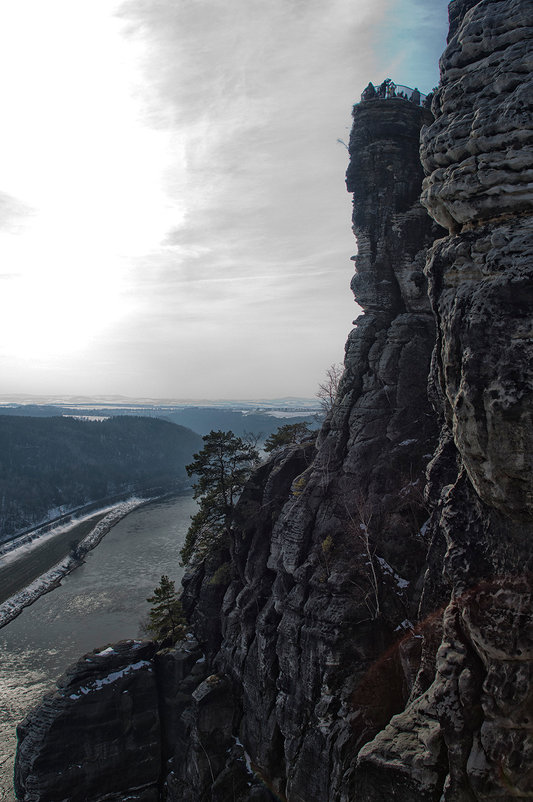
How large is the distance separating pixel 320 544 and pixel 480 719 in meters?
11.6

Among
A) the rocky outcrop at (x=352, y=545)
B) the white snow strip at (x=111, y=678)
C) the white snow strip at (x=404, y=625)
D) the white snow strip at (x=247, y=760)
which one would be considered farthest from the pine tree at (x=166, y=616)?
the white snow strip at (x=404, y=625)

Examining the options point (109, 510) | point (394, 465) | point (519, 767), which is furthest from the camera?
point (109, 510)

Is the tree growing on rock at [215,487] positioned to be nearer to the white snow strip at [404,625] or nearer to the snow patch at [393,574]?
the snow patch at [393,574]

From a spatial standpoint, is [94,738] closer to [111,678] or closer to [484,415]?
[111,678]

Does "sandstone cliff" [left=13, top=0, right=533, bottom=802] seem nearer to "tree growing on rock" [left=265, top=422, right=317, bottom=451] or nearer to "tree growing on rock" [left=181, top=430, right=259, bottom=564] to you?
"tree growing on rock" [left=181, top=430, right=259, bottom=564]

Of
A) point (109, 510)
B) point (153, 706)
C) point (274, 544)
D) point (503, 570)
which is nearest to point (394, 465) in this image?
point (274, 544)

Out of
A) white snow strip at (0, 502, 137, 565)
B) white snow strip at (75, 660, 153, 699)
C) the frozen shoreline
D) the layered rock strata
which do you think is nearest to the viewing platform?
the layered rock strata

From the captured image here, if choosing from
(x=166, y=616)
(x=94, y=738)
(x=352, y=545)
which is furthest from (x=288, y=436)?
(x=94, y=738)

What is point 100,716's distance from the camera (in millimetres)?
23938

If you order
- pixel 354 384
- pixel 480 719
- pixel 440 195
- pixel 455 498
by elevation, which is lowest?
pixel 480 719

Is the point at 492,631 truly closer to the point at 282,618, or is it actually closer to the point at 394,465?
the point at 394,465

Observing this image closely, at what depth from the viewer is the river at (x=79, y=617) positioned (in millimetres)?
32000

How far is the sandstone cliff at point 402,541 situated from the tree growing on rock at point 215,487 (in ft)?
5.12

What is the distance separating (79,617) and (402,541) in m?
35.2
